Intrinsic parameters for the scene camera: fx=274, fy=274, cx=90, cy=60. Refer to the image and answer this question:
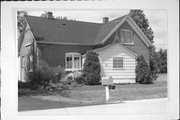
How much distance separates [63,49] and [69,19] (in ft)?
2.87

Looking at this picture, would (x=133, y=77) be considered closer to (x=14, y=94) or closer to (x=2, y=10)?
(x=14, y=94)

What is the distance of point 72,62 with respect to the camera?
7.83 m

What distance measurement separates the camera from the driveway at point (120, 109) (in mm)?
7293

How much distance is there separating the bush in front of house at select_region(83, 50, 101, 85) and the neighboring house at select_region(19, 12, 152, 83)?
12cm

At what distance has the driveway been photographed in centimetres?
729

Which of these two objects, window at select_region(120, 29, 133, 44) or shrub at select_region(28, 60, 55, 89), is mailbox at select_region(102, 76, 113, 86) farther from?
shrub at select_region(28, 60, 55, 89)

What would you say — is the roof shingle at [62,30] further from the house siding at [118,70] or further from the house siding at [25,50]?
the house siding at [118,70]

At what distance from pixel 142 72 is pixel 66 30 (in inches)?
101

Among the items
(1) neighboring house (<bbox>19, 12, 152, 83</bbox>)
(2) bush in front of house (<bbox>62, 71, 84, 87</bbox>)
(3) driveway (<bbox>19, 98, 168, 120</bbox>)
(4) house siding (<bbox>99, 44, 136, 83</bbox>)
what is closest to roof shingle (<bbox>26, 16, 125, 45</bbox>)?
(1) neighboring house (<bbox>19, 12, 152, 83</bbox>)

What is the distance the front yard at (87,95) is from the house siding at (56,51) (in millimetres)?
856

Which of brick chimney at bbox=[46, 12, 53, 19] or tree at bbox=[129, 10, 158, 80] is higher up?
brick chimney at bbox=[46, 12, 53, 19]

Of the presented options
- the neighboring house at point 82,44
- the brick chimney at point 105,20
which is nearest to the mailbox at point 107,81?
the neighboring house at point 82,44

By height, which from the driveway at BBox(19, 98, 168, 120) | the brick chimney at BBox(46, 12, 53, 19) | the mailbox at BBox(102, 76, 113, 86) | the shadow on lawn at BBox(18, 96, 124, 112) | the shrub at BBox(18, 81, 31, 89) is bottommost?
the driveway at BBox(19, 98, 168, 120)

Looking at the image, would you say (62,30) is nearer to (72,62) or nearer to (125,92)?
(72,62)
